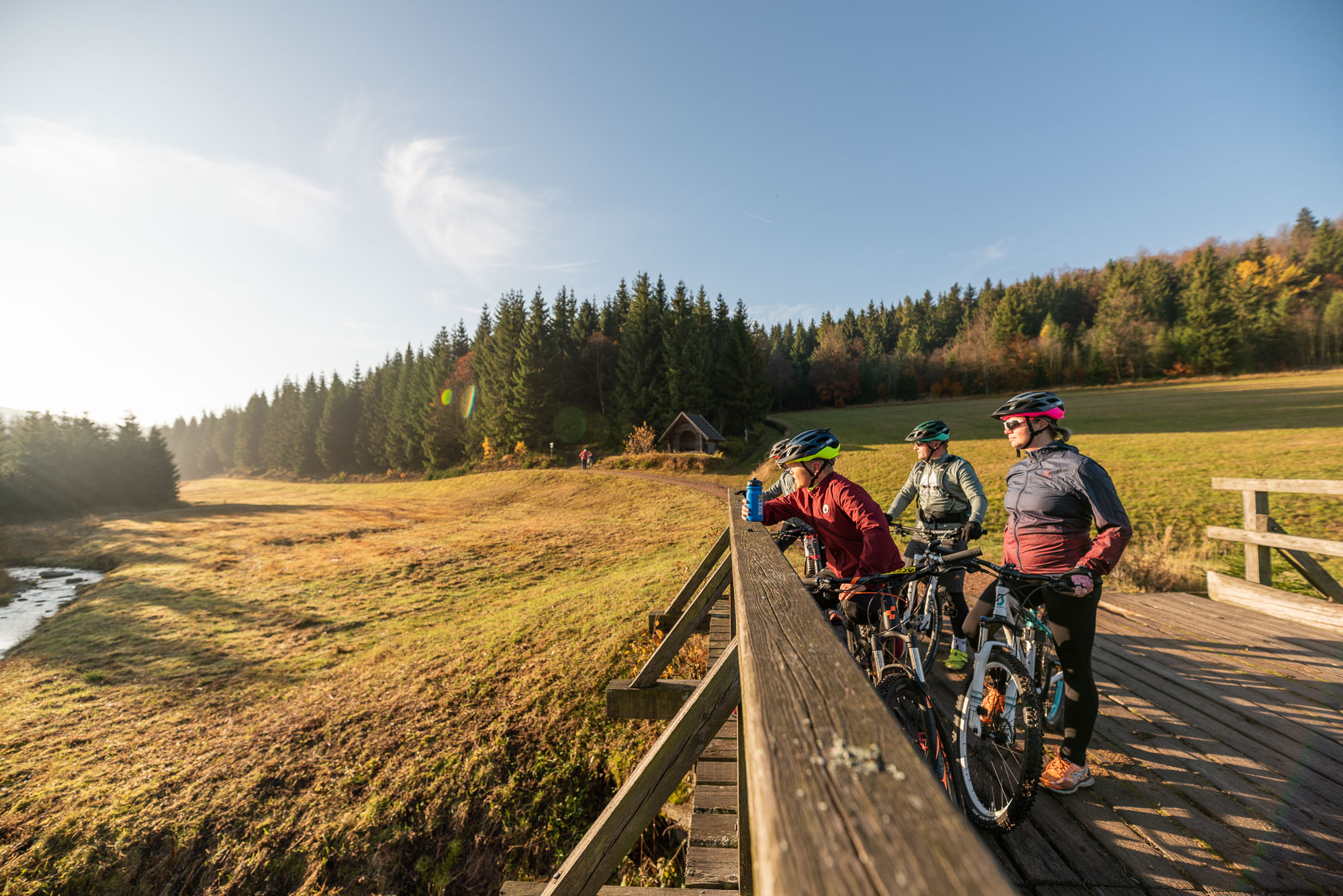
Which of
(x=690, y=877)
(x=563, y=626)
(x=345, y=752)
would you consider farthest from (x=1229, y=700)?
(x=345, y=752)

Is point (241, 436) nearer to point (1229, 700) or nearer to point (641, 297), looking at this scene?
point (641, 297)

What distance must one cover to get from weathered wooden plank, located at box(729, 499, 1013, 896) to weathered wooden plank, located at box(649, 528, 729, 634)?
13.7ft

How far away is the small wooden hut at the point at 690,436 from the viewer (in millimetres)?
39000

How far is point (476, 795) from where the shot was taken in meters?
5.68

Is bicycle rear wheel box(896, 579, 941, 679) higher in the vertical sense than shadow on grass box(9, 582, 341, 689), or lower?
higher

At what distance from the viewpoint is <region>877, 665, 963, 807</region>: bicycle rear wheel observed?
281 cm

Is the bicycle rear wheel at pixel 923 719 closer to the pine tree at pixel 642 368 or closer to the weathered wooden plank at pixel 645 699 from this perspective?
the weathered wooden plank at pixel 645 699

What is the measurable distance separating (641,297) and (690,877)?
49913mm

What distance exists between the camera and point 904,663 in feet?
12.2

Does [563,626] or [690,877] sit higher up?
[690,877]

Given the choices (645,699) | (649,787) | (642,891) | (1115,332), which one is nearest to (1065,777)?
(642,891)

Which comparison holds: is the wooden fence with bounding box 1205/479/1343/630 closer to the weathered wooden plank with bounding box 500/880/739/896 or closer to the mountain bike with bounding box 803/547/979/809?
the mountain bike with bounding box 803/547/979/809

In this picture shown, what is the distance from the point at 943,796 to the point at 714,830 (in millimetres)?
3205

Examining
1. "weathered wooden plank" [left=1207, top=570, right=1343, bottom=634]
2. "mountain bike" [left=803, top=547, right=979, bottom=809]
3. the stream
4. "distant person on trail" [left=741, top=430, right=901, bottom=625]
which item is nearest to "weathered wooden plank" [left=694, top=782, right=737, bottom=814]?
"mountain bike" [left=803, top=547, right=979, bottom=809]
